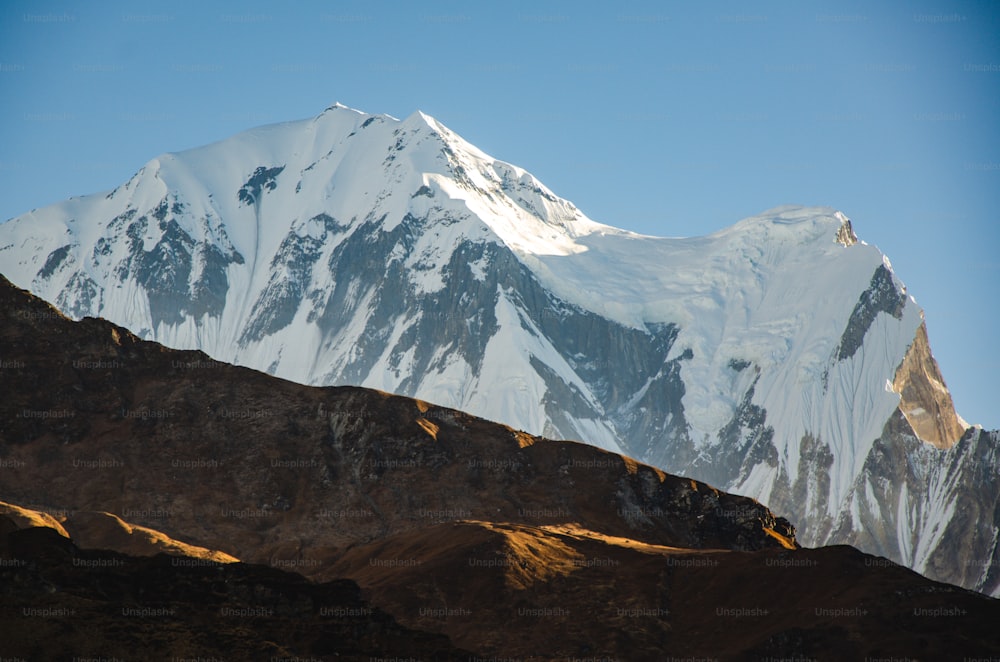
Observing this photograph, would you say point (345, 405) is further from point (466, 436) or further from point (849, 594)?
point (849, 594)

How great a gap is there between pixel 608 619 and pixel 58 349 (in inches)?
3456

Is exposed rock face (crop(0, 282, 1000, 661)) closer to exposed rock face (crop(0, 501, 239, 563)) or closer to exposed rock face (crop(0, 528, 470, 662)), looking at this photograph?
exposed rock face (crop(0, 528, 470, 662))

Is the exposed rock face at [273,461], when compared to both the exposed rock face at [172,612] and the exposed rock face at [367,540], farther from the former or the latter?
the exposed rock face at [172,612]

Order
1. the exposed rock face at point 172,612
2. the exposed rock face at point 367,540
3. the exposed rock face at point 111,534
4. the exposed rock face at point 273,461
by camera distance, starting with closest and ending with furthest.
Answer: the exposed rock face at point 172,612 < the exposed rock face at point 367,540 < the exposed rock face at point 111,534 < the exposed rock face at point 273,461

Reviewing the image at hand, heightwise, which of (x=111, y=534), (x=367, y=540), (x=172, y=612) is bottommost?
(x=172, y=612)

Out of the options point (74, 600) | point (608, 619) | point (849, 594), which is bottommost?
point (74, 600)

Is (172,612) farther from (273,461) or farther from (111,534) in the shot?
(273,461)

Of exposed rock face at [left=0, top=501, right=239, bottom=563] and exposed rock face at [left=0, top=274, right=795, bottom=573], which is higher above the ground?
exposed rock face at [left=0, top=274, right=795, bottom=573]

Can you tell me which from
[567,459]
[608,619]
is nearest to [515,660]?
[608,619]

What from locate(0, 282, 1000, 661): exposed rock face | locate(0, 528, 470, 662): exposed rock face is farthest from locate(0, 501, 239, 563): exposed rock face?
locate(0, 528, 470, 662): exposed rock face

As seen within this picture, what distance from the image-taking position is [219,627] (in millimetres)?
85312

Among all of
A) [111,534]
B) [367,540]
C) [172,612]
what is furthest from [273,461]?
[172,612]

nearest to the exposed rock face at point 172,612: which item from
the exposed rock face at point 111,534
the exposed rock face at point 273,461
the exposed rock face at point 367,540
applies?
the exposed rock face at point 367,540

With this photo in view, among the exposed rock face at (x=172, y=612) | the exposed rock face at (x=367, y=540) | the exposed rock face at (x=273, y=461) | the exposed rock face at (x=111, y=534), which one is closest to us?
the exposed rock face at (x=172, y=612)
